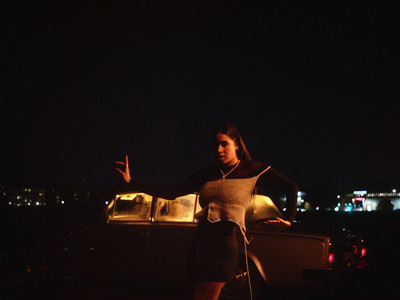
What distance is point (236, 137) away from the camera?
2.65m

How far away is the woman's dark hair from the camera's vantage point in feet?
8.58

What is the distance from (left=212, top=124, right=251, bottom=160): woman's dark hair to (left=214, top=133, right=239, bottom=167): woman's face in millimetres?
25

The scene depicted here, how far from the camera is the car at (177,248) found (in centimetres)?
537

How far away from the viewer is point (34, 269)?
674cm

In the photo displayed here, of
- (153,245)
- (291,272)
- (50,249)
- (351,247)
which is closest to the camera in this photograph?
(291,272)

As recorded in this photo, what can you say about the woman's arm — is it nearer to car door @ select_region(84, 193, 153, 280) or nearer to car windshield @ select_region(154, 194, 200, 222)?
car windshield @ select_region(154, 194, 200, 222)

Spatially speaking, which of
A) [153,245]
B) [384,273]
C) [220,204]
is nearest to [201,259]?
[220,204]

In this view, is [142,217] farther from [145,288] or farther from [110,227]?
[145,288]

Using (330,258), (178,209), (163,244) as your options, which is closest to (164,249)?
(163,244)

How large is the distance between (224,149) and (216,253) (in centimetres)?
59

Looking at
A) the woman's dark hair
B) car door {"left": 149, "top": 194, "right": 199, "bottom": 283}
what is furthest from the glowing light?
the woman's dark hair

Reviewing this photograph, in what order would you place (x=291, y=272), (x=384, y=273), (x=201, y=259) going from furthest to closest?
(x=384, y=273) → (x=291, y=272) → (x=201, y=259)

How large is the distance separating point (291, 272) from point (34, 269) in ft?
12.7

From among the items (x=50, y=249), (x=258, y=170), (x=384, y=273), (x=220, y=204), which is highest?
(x=258, y=170)
